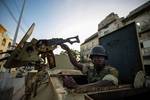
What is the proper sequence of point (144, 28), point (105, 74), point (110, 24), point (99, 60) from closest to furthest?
point (105, 74), point (99, 60), point (144, 28), point (110, 24)

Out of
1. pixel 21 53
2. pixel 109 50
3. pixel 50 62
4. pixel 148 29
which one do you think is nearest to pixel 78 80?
pixel 50 62

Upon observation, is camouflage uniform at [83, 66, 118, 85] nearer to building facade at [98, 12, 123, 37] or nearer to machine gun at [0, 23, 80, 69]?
machine gun at [0, 23, 80, 69]

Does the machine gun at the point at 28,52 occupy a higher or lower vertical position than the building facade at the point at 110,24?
lower

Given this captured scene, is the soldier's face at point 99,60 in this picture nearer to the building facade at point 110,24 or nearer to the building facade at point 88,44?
the building facade at point 110,24

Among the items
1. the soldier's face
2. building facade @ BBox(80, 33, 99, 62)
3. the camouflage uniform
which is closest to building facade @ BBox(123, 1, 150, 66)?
building facade @ BBox(80, 33, 99, 62)

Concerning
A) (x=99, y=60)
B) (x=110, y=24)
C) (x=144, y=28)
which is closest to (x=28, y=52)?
(x=99, y=60)

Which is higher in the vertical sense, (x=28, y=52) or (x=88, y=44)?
(x=88, y=44)

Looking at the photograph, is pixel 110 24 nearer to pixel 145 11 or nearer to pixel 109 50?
pixel 145 11

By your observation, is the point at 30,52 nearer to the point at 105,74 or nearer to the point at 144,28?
the point at 105,74

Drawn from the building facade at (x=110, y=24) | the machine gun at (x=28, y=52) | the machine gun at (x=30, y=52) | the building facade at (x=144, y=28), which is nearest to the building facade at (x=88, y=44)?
the building facade at (x=110, y=24)

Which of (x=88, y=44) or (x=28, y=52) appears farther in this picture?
(x=88, y=44)

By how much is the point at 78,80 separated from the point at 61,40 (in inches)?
42.8

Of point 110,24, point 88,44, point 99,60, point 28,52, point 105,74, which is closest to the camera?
point 105,74

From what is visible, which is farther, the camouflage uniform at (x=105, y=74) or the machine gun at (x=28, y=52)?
the machine gun at (x=28, y=52)
